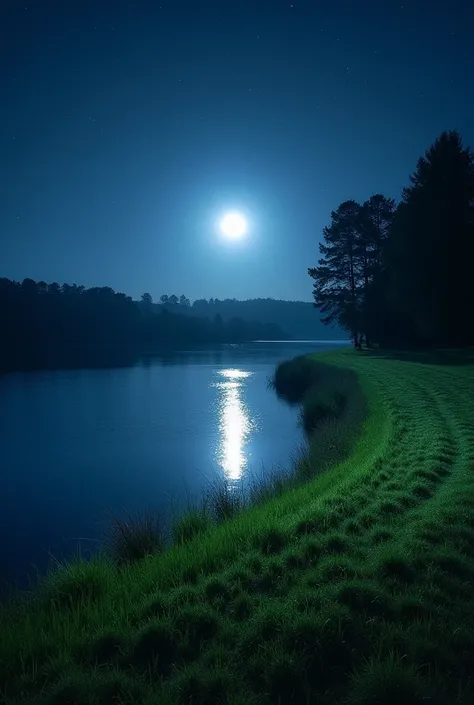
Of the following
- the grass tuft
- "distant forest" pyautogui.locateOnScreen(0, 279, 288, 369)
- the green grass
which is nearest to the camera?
the green grass

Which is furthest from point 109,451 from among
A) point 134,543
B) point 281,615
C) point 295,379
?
point 295,379

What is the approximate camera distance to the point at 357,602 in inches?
166

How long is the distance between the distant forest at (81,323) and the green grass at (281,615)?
95.8 m

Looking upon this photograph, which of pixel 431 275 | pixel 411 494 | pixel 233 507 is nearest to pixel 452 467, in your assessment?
pixel 411 494

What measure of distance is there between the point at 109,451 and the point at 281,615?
15925 millimetres

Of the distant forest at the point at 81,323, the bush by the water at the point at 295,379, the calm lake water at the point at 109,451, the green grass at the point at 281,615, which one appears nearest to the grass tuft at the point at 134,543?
the green grass at the point at 281,615

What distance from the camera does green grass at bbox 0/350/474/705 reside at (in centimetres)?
325

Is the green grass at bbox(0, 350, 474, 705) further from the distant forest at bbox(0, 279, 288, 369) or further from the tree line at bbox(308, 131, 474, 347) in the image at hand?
the distant forest at bbox(0, 279, 288, 369)

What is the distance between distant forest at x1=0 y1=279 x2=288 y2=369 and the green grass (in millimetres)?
95840

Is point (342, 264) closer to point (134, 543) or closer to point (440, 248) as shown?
point (440, 248)

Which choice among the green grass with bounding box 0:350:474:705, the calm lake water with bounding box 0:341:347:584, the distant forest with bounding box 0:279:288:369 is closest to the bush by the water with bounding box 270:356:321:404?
the calm lake water with bounding box 0:341:347:584

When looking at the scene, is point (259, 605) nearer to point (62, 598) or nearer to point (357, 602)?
point (357, 602)

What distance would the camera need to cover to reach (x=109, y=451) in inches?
730

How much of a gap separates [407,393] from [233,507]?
11245mm
